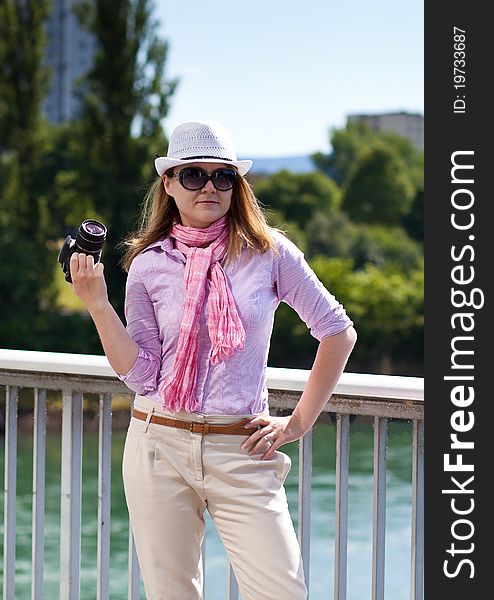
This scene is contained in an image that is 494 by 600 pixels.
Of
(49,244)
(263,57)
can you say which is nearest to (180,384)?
(49,244)

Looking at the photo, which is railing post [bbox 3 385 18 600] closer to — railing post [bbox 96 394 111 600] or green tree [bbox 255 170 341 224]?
railing post [bbox 96 394 111 600]

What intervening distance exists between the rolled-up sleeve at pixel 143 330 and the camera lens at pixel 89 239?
4.5 inches

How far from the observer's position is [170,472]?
72.8 inches

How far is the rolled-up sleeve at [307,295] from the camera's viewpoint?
1846 mm

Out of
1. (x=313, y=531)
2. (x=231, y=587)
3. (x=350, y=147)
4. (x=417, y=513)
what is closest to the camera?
(x=417, y=513)

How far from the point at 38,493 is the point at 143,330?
2.23 feet

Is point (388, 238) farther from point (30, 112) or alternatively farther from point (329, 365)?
point (329, 365)

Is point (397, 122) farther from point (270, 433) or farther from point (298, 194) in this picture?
point (270, 433)

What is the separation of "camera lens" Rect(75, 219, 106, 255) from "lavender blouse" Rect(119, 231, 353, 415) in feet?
0.38

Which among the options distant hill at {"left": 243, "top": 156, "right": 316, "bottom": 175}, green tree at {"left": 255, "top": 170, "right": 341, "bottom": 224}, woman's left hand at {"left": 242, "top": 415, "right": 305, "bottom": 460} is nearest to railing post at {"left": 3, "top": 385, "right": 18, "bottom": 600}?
woman's left hand at {"left": 242, "top": 415, "right": 305, "bottom": 460}

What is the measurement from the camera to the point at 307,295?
1.86m

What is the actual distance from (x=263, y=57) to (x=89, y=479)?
42413 mm

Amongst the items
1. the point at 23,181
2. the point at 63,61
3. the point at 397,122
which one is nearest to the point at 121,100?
the point at 23,181

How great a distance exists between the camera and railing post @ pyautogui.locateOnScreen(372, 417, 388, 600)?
2.09 meters
